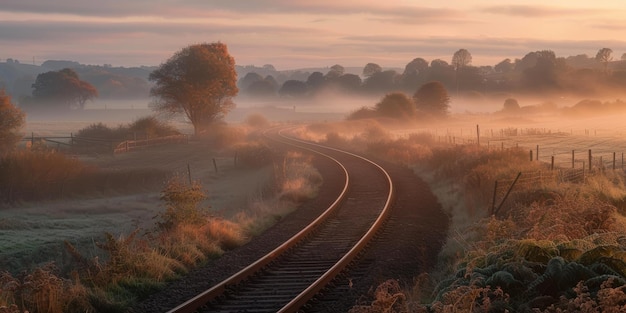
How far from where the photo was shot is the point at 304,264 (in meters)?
16.0

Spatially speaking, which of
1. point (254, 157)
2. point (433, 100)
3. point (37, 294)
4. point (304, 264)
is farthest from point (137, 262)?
point (433, 100)

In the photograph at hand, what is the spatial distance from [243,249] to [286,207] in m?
7.19

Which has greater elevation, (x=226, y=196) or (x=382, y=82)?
(x=382, y=82)

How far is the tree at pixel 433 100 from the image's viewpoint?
112875 millimetres

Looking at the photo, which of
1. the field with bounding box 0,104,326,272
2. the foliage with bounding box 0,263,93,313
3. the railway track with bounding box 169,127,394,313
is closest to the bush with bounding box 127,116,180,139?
the field with bounding box 0,104,326,272

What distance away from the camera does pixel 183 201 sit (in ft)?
65.3

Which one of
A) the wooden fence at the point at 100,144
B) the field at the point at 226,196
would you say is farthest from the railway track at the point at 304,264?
the wooden fence at the point at 100,144

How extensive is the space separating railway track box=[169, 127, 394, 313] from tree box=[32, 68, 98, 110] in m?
130

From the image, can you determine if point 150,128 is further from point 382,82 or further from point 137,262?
point 382,82

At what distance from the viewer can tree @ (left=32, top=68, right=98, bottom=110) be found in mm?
144500

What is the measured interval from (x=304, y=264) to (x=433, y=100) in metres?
99.7

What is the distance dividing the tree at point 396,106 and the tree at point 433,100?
6.52 m

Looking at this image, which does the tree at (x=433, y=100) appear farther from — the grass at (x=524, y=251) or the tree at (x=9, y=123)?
the grass at (x=524, y=251)

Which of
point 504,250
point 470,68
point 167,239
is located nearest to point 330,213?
point 167,239
